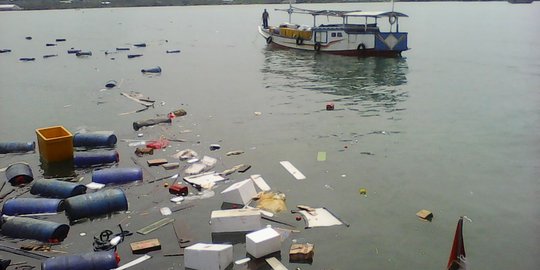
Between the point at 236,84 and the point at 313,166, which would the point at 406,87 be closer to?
the point at 236,84

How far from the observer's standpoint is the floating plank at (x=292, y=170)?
12562 mm

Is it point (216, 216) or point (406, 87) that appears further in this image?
point (406, 87)

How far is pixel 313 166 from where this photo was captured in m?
13.3

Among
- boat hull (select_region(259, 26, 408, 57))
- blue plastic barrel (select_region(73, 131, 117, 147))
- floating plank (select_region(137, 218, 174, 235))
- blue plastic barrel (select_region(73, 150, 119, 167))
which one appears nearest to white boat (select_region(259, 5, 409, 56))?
boat hull (select_region(259, 26, 408, 57))

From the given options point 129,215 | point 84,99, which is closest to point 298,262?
point 129,215

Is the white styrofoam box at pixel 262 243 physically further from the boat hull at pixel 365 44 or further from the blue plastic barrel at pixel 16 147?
the boat hull at pixel 365 44

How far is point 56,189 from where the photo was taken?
11.0 meters

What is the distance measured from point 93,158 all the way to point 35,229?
4274 mm

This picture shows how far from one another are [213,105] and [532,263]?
1525 cm

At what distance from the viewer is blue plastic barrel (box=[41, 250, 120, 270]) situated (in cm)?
783

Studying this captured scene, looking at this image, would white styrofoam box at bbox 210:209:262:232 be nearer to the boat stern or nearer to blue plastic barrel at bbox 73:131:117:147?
blue plastic barrel at bbox 73:131:117:147

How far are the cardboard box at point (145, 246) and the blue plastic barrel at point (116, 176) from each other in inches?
129

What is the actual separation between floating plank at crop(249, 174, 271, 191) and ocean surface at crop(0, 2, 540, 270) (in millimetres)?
186

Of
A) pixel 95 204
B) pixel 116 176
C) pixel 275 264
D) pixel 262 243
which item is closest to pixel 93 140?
pixel 116 176
